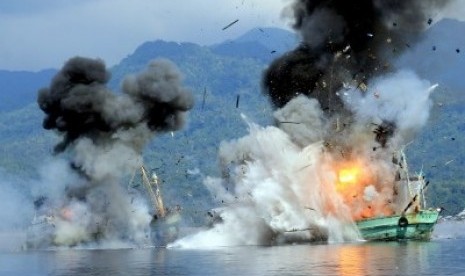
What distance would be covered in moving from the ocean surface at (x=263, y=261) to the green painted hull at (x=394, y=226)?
52.9 inches

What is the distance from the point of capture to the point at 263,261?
271 feet

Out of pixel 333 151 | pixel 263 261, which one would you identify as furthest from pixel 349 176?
pixel 263 261

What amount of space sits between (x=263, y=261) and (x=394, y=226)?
84.9ft

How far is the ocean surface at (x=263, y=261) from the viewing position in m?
74.2

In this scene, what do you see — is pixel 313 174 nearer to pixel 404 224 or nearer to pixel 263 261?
pixel 404 224

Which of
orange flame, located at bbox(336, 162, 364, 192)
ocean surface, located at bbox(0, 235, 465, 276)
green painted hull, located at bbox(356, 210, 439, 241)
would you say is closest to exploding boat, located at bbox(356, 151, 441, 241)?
green painted hull, located at bbox(356, 210, 439, 241)

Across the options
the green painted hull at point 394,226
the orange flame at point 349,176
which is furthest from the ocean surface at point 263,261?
the orange flame at point 349,176

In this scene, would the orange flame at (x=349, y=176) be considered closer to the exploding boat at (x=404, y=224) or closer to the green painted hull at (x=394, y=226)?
the exploding boat at (x=404, y=224)

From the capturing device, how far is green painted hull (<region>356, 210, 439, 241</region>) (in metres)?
103

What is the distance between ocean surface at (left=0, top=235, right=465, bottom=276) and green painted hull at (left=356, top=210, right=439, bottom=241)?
4.41ft

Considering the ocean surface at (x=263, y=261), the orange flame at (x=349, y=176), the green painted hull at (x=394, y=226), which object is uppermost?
the orange flame at (x=349, y=176)

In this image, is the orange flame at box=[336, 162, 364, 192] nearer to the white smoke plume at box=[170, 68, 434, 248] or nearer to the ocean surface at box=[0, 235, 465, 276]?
the white smoke plume at box=[170, 68, 434, 248]

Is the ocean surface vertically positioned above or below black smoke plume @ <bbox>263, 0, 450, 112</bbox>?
below

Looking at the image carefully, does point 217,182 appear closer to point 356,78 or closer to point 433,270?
point 356,78
